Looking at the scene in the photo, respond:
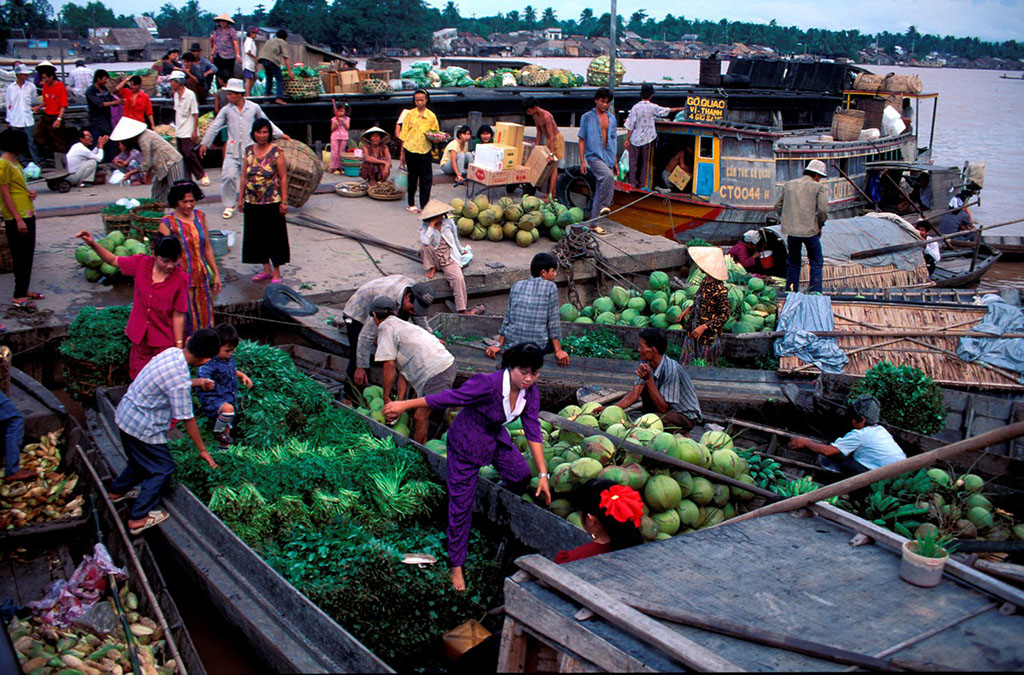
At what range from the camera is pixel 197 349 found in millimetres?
4445

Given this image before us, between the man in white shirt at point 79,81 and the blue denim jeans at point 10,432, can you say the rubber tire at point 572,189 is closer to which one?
the blue denim jeans at point 10,432

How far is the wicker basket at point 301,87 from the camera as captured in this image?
15.4 m

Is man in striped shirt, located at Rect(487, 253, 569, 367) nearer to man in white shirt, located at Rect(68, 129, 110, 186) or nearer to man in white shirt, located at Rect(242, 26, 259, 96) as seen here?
man in white shirt, located at Rect(68, 129, 110, 186)

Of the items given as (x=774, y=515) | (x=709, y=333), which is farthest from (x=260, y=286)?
(x=774, y=515)

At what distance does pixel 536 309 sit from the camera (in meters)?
6.32

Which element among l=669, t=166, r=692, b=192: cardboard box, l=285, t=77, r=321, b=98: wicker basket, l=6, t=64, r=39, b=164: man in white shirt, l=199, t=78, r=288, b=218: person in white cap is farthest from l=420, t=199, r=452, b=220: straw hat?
l=285, t=77, r=321, b=98: wicker basket

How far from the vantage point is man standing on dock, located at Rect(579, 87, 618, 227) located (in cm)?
1032

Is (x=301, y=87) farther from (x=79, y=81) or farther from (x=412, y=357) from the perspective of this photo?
(x=412, y=357)

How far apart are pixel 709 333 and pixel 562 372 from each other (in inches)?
50.1

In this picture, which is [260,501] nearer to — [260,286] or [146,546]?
[146,546]

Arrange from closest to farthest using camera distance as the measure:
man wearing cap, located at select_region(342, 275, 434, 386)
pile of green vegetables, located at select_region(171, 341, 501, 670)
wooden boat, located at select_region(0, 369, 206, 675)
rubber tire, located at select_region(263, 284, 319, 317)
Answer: wooden boat, located at select_region(0, 369, 206, 675), pile of green vegetables, located at select_region(171, 341, 501, 670), man wearing cap, located at select_region(342, 275, 434, 386), rubber tire, located at select_region(263, 284, 319, 317)

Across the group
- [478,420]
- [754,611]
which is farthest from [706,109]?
[754,611]

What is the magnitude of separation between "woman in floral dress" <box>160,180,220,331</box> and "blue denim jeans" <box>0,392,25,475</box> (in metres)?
1.50

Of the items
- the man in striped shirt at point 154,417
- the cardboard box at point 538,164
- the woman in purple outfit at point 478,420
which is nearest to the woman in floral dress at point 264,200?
the man in striped shirt at point 154,417
